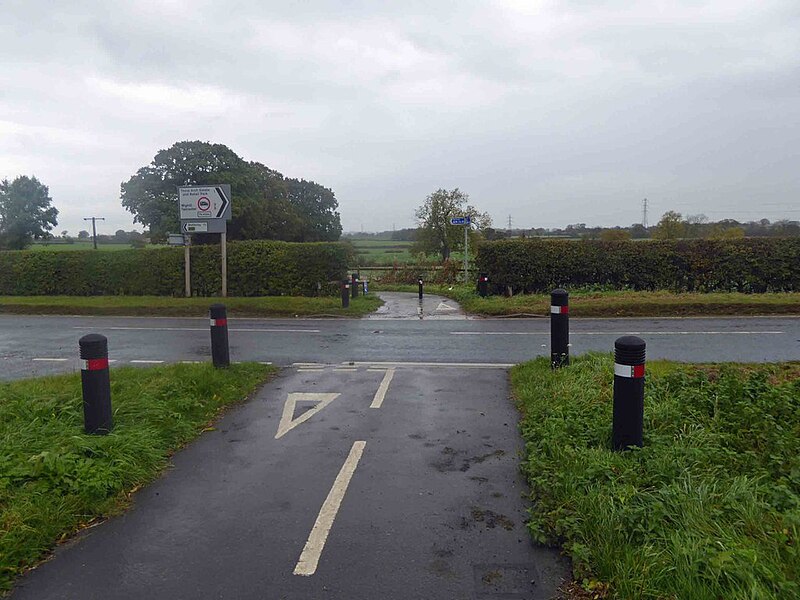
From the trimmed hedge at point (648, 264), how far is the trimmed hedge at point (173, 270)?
20.2 feet

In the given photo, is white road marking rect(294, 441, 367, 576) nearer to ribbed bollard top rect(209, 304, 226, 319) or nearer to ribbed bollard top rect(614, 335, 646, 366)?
ribbed bollard top rect(614, 335, 646, 366)

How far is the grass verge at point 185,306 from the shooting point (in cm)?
1850

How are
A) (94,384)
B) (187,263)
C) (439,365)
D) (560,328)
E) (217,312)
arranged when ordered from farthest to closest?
(187,263) → (439,365) → (217,312) → (560,328) → (94,384)

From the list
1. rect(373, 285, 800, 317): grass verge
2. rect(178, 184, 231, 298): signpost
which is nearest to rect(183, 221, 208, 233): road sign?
rect(178, 184, 231, 298): signpost

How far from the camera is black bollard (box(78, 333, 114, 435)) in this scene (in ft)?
17.6

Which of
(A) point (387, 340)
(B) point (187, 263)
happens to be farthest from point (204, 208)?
(A) point (387, 340)

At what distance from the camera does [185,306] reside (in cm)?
1959

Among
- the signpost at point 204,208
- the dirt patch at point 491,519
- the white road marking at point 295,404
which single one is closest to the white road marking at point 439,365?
the white road marking at point 295,404

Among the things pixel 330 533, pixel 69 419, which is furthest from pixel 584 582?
pixel 69 419

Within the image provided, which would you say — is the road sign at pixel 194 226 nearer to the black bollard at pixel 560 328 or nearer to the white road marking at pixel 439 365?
the white road marking at pixel 439 365

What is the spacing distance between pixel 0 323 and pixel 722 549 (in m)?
19.4

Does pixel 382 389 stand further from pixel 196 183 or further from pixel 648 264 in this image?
pixel 196 183

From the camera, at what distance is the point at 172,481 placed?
4.80 meters

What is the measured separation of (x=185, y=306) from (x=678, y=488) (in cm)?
1813
